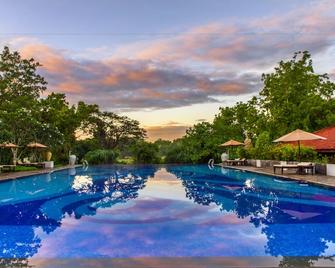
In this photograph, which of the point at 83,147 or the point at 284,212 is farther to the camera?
the point at 83,147

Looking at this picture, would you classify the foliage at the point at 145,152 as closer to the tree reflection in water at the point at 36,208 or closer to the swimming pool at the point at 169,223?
the tree reflection in water at the point at 36,208

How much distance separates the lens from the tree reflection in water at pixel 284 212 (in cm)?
614

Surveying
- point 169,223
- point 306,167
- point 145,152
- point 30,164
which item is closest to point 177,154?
point 145,152

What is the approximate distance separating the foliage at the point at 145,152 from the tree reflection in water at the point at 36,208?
20.3 metres

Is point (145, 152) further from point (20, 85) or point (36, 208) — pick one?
point (36, 208)

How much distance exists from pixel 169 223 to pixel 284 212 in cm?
338

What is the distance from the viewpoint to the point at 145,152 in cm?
3841

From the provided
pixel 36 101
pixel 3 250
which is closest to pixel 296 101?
pixel 36 101

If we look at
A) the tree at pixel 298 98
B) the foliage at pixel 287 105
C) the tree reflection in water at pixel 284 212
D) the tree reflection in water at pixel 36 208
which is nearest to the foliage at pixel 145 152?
the foliage at pixel 287 105

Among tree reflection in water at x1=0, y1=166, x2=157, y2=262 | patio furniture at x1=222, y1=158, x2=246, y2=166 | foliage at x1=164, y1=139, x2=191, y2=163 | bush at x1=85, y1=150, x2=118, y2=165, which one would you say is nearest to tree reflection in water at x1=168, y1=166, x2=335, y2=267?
tree reflection in water at x1=0, y1=166, x2=157, y2=262

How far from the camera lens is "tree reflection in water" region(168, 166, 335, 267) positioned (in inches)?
242

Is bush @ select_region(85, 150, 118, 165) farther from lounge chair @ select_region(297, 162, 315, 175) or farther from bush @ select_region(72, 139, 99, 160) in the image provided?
lounge chair @ select_region(297, 162, 315, 175)

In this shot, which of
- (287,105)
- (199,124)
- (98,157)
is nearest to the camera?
(287,105)

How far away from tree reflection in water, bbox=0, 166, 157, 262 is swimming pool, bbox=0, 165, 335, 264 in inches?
0.8
